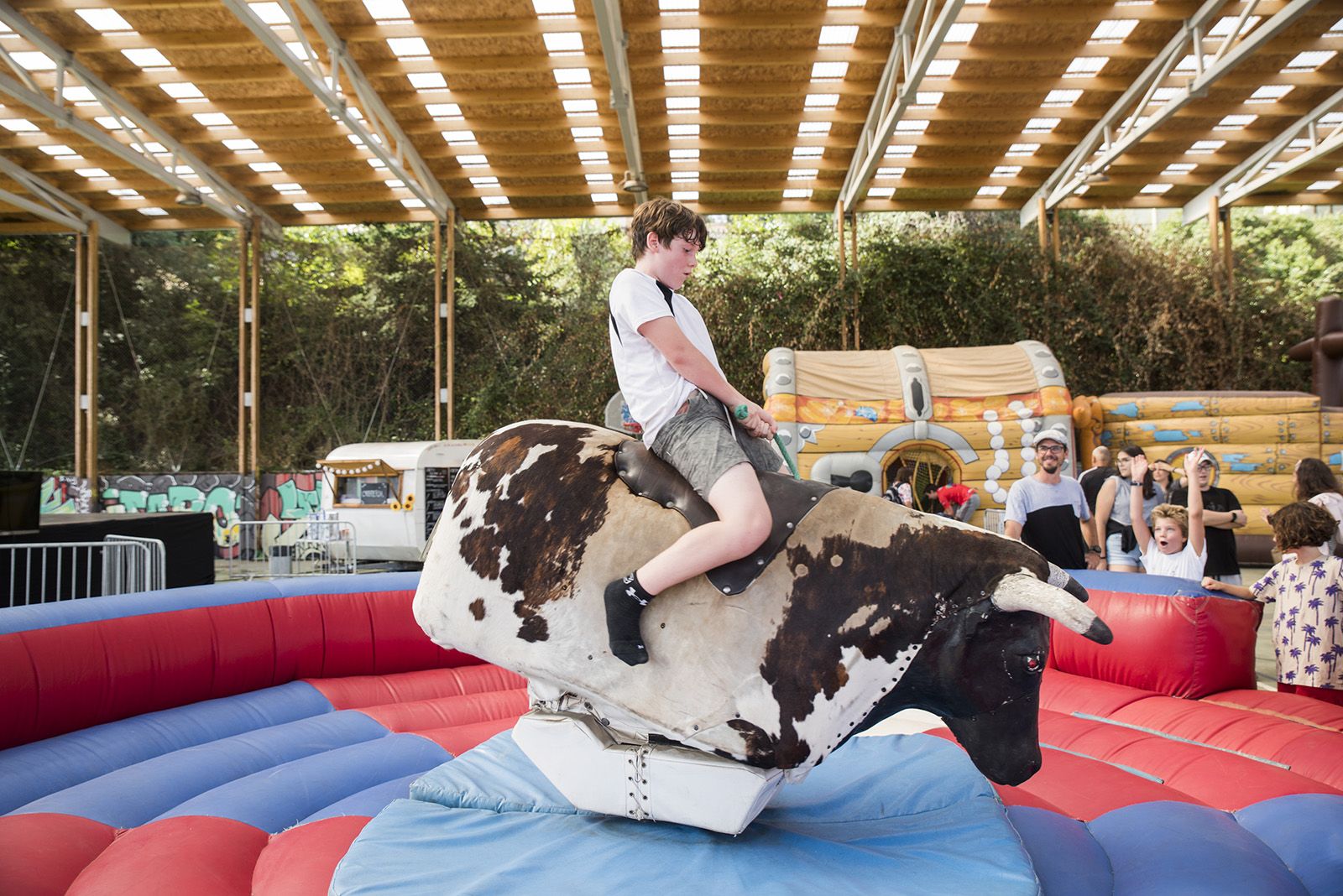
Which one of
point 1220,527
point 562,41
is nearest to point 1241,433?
point 1220,527

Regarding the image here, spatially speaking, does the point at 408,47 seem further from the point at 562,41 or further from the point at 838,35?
the point at 838,35

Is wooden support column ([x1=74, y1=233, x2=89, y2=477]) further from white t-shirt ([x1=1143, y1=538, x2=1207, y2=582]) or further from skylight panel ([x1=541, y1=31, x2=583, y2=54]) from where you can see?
white t-shirt ([x1=1143, y1=538, x2=1207, y2=582])

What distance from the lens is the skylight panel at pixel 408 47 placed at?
9.09m

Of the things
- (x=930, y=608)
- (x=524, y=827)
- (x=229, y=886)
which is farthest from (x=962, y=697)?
(x=229, y=886)

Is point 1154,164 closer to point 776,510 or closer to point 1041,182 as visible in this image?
point 1041,182

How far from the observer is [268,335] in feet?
47.0

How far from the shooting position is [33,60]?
9.09 metres

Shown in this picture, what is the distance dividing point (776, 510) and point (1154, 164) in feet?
40.5

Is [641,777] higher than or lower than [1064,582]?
lower

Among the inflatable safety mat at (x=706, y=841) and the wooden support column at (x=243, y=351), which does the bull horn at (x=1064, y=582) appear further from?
the wooden support column at (x=243, y=351)

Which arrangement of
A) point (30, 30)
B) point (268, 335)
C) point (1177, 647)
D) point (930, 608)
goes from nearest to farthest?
point (930, 608)
point (1177, 647)
point (30, 30)
point (268, 335)

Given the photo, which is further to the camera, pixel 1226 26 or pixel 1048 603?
pixel 1226 26

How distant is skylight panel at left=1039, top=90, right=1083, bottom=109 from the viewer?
10266 millimetres

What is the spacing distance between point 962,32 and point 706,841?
9256mm
